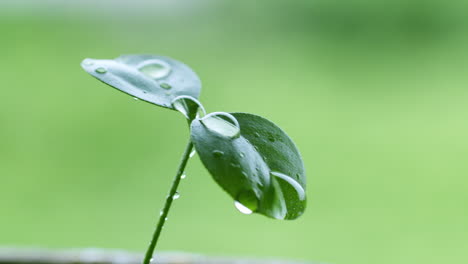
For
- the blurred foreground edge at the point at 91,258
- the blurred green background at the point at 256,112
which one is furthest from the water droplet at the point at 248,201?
the blurred green background at the point at 256,112

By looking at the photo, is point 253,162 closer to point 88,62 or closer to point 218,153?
point 218,153

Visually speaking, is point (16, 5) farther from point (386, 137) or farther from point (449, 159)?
point (449, 159)

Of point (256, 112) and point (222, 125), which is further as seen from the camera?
point (256, 112)

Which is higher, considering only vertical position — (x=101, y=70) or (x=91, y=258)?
(x=101, y=70)

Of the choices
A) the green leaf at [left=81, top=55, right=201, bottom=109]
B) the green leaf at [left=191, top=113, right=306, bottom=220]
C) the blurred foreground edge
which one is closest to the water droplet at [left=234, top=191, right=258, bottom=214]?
the green leaf at [left=191, top=113, right=306, bottom=220]

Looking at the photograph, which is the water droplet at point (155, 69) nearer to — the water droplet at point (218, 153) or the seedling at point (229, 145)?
the seedling at point (229, 145)

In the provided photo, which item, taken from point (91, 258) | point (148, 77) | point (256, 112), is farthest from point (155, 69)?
point (256, 112)

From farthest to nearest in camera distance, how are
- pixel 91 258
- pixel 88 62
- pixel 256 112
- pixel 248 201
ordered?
pixel 256 112
pixel 91 258
pixel 88 62
pixel 248 201
